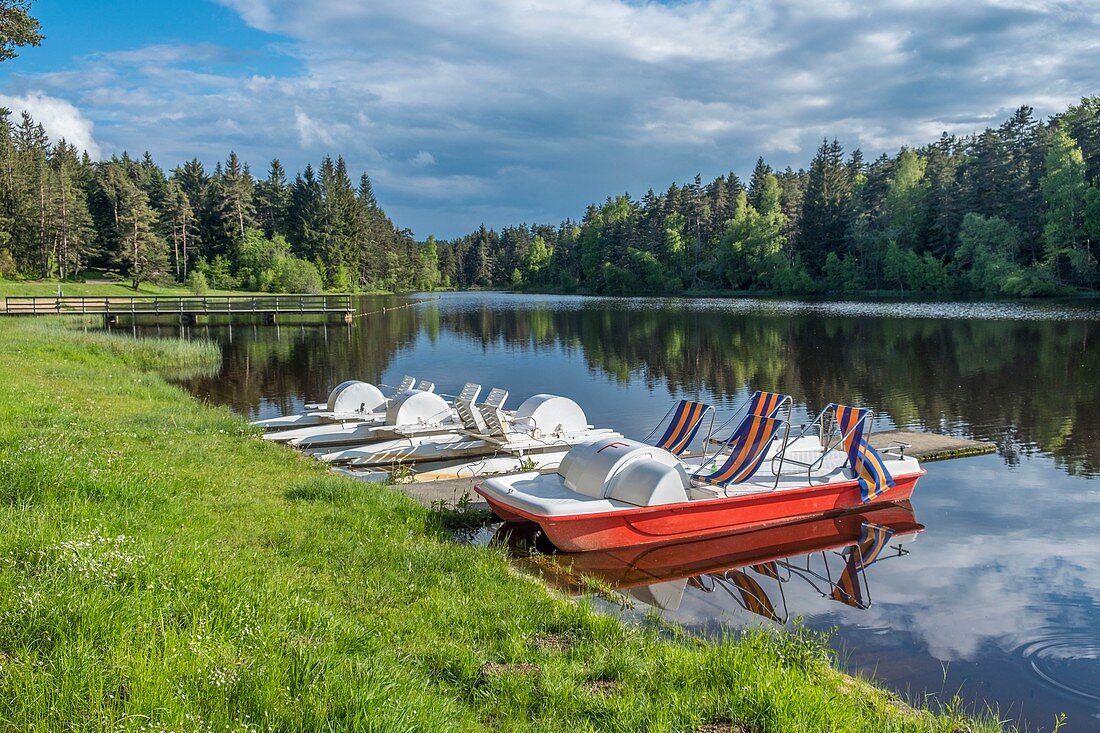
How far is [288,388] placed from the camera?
29062mm

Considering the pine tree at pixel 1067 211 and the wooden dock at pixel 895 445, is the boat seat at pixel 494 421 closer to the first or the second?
the wooden dock at pixel 895 445

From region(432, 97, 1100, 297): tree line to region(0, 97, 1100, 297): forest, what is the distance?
8.0 inches

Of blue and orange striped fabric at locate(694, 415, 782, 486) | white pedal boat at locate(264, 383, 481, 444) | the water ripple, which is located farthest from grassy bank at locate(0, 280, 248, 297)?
the water ripple

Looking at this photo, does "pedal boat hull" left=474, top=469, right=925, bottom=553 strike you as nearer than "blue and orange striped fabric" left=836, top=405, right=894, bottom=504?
Yes

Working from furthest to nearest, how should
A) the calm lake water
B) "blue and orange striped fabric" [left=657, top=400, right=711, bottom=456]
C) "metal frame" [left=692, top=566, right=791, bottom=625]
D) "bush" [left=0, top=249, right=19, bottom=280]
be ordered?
"bush" [left=0, top=249, right=19, bottom=280]
"blue and orange striped fabric" [left=657, top=400, right=711, bottom=456]
"metal frame" [left=692, top=566, right=791, bottom=625]
the calm lake water

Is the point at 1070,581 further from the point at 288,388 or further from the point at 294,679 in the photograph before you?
the point at 288,388

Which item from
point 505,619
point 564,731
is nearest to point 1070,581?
point 505,619

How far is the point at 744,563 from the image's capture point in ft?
34.8

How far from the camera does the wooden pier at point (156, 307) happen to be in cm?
5343

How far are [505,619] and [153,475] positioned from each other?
495 centimetres

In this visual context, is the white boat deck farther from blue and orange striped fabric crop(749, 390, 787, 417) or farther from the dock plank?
the dock plank

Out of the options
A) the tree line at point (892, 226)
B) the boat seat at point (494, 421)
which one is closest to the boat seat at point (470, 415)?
the boat seat at point (494, 421)

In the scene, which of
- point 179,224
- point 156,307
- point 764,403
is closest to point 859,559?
point 764,403

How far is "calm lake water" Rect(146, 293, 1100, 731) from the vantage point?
26.6ft
